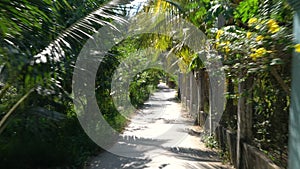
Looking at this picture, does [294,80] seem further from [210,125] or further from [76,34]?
[210,125]

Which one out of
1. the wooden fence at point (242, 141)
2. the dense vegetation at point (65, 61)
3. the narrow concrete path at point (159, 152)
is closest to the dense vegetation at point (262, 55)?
the dense vegetation at point (65, 61)

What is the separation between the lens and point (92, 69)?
6062 millimetres

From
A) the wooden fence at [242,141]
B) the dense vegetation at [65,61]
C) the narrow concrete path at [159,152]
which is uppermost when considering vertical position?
the dense vegetation at [65,61]

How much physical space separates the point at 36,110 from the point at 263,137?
14.1ft

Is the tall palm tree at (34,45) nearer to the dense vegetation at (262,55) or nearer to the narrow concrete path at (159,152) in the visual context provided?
the dense vegetation at (262,55)

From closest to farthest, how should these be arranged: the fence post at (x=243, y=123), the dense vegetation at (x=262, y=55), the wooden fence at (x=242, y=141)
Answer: the dense vegetation at (x=262, y=55) < the wooden fence at (x=242, y=141) < the fence post at (x=243, y=123)

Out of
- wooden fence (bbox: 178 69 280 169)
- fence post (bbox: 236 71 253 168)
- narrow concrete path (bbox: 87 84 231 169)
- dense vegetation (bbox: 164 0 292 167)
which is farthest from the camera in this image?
narrow concrete path (bbox: 87 84 231 169)

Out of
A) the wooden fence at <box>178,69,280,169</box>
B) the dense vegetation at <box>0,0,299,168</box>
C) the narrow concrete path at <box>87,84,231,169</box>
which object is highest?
the dense vegetation at <box>0,0,299,168</box>

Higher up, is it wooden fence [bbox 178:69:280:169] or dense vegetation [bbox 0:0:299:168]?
dense vegetation [bbox 0:0:299:168]

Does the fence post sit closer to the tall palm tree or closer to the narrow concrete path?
the narrow concrete path

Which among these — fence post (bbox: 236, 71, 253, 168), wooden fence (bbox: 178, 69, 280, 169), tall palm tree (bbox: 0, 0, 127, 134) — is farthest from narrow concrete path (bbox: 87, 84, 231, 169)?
tall palm tree (bbox: 0, 0, 127, 134)

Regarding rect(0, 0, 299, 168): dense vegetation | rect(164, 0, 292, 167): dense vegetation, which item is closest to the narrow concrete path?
rect(0, 0, 299, 168): dense vegetation

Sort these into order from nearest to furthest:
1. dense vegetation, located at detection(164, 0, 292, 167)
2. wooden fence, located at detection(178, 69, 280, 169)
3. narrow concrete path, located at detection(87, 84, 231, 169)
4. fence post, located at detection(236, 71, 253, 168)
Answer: dense vegetation, located at detection(164, 0, 292, 167)
wooden fence, located at detection(178, 69, 280, 169)
fence post, located at detection(236, 71, 253, 168)
narrow concrete path, located at detection(87, 84, 231, 169)

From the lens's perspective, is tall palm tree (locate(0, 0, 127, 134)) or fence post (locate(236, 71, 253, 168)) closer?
tall palm tree (locate(0, 0, 127, 134))
